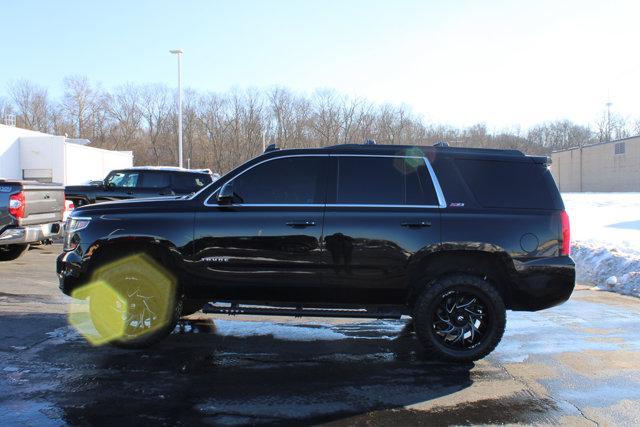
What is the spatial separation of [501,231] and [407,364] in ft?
5.23

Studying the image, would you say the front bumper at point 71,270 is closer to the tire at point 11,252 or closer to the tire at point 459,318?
the tire at point 459,318

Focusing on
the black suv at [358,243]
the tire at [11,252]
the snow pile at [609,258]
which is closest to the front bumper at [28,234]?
the tire at [11,252]

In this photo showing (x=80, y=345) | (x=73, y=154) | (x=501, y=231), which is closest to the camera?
(x=501, y=231)

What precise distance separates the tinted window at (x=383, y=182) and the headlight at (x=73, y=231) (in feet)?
8.69

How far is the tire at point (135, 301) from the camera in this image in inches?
211

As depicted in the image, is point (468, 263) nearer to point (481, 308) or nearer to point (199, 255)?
point (481, 308)

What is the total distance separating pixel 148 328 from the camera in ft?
17.7

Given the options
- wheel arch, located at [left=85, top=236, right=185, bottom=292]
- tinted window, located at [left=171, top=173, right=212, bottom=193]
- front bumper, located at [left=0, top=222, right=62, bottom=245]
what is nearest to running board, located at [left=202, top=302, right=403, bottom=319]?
wheel arch, located at [left=85, top=236, right=185, bottom=292]

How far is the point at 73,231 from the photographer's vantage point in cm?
552

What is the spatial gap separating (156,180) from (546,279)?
11153 millimetres

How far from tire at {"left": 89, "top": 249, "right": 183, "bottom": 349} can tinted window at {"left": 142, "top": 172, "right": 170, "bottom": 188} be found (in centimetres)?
879

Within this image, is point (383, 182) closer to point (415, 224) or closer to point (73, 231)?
point (415, 224)

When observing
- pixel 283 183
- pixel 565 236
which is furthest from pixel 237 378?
pixel 565 236

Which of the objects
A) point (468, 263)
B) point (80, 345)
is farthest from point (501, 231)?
point (80, 345)
